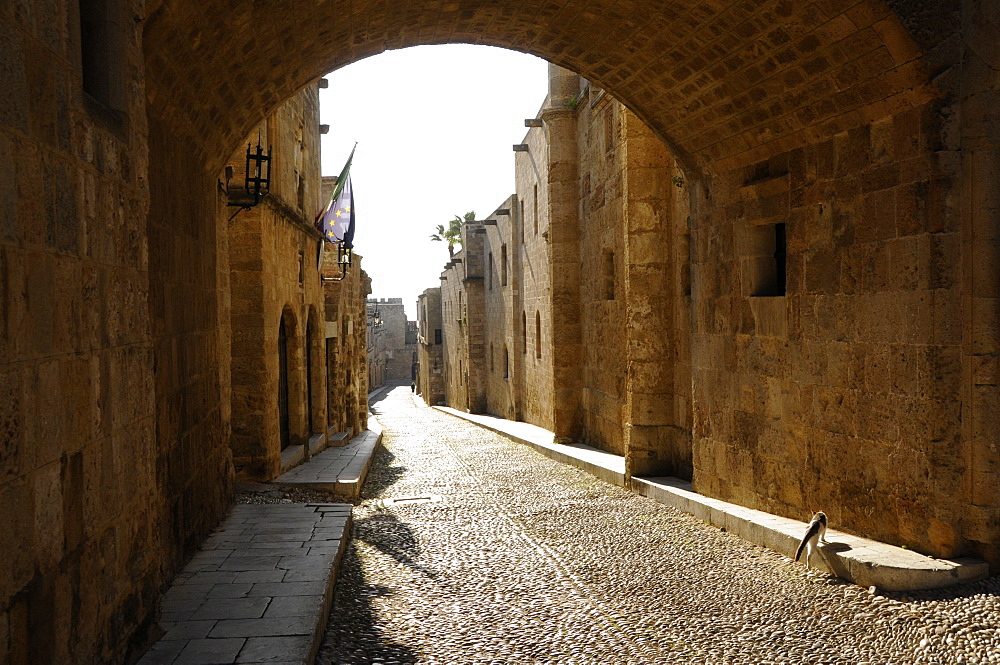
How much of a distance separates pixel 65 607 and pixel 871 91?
6182 mm

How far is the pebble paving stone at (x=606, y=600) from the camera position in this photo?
5047 millimetres

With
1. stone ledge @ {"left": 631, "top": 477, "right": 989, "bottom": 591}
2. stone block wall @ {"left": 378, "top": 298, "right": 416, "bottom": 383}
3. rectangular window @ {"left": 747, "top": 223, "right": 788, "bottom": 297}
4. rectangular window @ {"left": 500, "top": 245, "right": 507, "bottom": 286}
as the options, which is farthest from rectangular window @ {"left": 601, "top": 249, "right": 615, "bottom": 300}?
stone block wall @ {"left": 378, "top": 298, "right": 416, "bottom": 383}

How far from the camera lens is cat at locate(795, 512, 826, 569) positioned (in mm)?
6234

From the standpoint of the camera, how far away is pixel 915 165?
19.5 feet

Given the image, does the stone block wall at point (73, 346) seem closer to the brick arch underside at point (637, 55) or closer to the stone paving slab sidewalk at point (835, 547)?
the brick arch underside at point (637, 55)

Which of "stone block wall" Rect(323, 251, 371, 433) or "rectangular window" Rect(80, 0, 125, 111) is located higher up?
"rectangular window" Rect(80, 0, 125, 111)

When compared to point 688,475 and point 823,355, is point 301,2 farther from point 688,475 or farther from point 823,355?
point 688,475

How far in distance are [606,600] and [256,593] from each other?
8.49 ft

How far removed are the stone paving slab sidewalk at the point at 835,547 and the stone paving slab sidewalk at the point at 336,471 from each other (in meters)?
3.63

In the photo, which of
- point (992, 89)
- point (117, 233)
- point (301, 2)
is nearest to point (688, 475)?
point (992, 89)

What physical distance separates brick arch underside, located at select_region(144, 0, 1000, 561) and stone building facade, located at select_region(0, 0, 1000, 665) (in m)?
0.02

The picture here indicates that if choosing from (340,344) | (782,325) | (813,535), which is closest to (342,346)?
(340,344)

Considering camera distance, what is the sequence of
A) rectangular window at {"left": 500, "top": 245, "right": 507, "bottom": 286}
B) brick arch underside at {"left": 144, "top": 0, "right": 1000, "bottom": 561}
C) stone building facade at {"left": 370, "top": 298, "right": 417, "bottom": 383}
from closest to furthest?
brick arch underside at {"left": 144, "top": 0, "right": 1000, "bottom": 561} < rectangular window at {"left": 500, "top": 245, "right": 507, "bottom": 286} < stone building facade at {"left": 370, "top": 298, "right": 417, "bottom": 383}

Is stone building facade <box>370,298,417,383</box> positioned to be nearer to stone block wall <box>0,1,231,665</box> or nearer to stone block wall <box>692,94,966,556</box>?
stone block wall <box>692,94,966,556</box>
